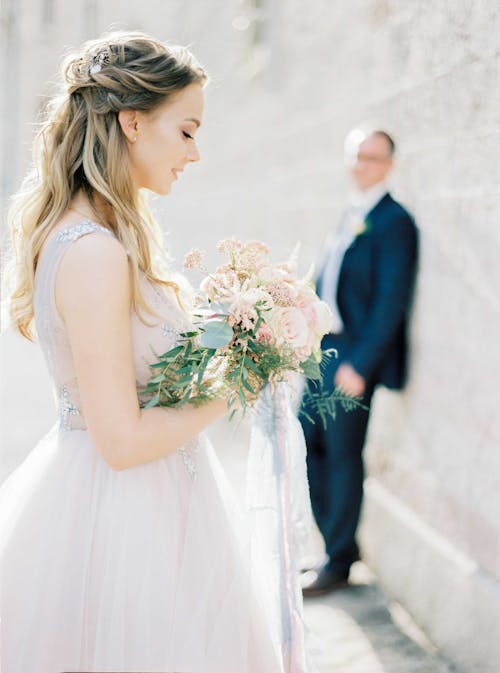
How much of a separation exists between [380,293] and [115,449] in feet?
7.76

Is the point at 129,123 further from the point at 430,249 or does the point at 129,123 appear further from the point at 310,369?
the point at 430,249

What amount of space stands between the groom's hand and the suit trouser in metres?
0.08

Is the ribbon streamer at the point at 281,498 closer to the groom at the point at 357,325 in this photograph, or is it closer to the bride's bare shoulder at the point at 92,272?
the bride's bare shoulder at the point at 92,272

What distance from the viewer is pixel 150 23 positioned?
14867 mm

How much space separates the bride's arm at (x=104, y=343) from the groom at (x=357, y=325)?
2299mm

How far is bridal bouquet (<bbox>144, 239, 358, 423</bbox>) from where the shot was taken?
2.06 meters

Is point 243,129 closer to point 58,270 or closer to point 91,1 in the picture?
point 58,270

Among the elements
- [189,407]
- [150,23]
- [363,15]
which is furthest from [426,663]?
[150,23]

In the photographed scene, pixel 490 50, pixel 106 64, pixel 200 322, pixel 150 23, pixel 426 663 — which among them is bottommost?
pixel 426 663

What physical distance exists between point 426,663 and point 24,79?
24238 mm

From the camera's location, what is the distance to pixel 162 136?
87.9 inches

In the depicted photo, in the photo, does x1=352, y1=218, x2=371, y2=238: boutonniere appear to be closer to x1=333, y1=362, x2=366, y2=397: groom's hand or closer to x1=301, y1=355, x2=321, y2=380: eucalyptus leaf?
x1=333, y1=362, x2=366, y2=397: groom's hand

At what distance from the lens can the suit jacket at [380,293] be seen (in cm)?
408

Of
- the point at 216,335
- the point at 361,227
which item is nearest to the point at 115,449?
the point at 216,335
